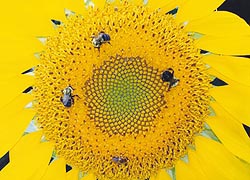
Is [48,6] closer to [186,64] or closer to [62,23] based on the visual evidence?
[62,23]

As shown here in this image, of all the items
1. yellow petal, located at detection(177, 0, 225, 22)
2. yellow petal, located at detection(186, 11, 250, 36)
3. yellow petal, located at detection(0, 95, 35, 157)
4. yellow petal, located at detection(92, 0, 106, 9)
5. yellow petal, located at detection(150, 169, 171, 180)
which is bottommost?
yellow petal, located at detection(150, 169, 171, 180)

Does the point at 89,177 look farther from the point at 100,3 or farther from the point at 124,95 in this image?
the point at 100,3

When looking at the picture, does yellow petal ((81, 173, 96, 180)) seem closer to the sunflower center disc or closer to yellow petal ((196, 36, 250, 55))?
the sunflower center disc

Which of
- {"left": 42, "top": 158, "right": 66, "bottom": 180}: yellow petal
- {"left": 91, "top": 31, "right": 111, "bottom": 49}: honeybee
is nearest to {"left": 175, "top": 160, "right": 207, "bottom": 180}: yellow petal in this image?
{"left": 42, "top": 158, "right": 66, "bottom": 180}: yellow petal

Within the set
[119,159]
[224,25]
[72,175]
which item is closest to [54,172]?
[72,175]

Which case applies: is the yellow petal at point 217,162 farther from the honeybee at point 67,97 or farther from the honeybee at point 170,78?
the honeybee at point 67,97

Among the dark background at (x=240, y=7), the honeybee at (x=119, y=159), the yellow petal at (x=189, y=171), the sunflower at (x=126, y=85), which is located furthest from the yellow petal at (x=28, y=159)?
the dark background at (x=240, y=7)

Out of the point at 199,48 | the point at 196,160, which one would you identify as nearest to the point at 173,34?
the point at 199,48

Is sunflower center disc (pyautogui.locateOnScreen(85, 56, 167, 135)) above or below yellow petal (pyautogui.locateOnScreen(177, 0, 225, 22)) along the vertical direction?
below
